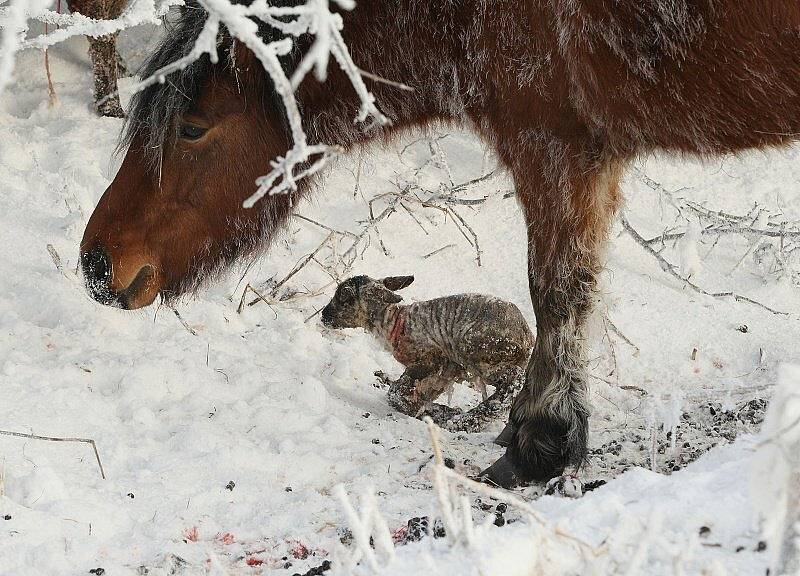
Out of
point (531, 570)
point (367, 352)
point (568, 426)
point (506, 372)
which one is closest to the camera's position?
point (531, 570)

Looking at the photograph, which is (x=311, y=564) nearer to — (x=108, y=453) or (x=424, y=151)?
(x=108, y=453)

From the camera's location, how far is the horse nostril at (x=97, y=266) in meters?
3.26

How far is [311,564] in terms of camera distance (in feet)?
8.58

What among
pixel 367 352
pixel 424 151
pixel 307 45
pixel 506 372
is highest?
pixel 307 45

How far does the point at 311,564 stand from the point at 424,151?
4313 millimetres

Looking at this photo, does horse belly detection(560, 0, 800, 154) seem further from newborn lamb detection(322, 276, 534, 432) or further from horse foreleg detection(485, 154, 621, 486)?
newborn lamb detection(322, 276, 534, 432)

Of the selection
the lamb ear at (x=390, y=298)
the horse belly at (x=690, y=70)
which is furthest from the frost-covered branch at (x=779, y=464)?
the lamb ear at (x=390, y=298)

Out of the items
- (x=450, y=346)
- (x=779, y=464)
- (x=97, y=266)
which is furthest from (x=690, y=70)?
(x=97, y=266)

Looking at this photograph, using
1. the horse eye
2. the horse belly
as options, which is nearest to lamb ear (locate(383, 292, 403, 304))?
the horse eye

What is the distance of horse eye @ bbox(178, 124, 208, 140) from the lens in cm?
322

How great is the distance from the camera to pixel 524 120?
293 centimetres

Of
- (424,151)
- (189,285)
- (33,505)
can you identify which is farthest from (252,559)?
(424,151)

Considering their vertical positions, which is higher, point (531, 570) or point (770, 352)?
point (531, 570)

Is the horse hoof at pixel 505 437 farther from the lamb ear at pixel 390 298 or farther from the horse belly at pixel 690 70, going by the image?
the horse belly at pixel 690 70
